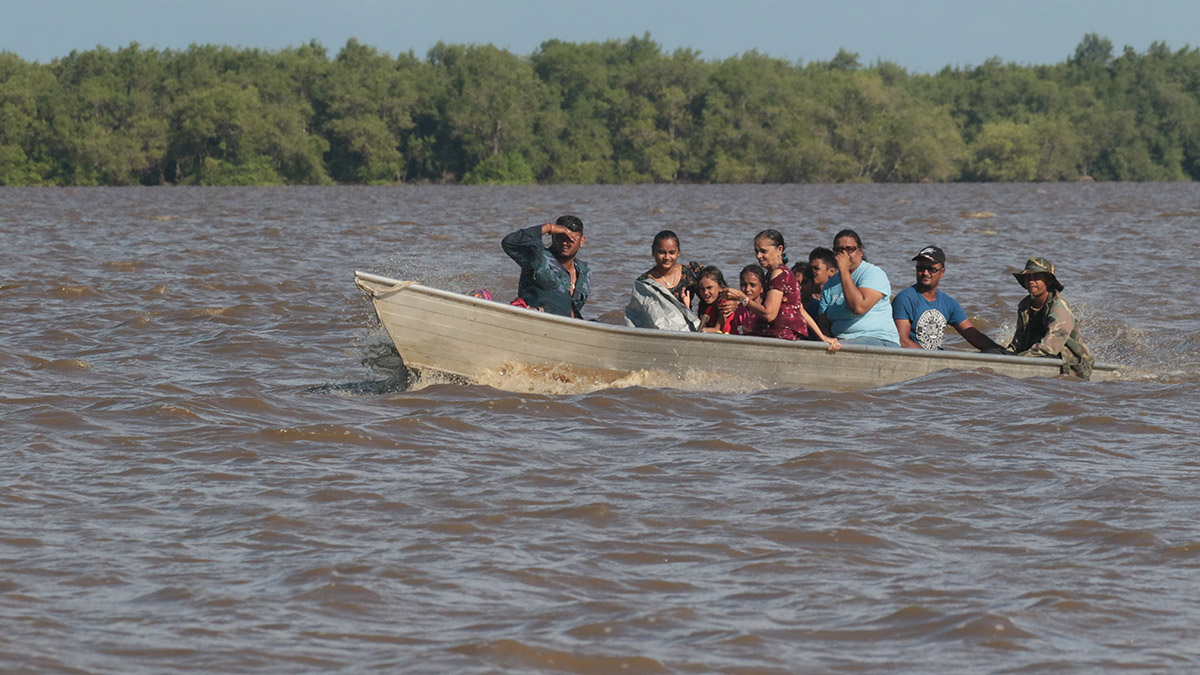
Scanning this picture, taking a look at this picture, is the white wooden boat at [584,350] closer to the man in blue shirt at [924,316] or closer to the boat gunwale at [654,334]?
the boat gunwale at [654,334]

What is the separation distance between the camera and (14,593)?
5.79 metres

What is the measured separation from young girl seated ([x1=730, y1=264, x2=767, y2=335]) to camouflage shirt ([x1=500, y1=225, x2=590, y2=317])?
3.47 feet

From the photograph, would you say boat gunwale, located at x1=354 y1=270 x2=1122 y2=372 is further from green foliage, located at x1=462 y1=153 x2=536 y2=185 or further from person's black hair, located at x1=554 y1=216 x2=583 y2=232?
green foliage, located at x1=462 y1=153 x2=536 y2=185

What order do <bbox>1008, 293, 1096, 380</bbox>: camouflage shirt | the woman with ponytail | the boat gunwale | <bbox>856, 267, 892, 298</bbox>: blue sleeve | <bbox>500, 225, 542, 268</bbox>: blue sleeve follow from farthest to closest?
1. <bbox>1008, 293, 1096, 380</bbox>: camouflage shirt
2. <bbox>856, 267, 892, 298</bbox>: blue sleeve
3. <bbox>500, 225, 542, 268</bbox>: blue sleeve
4. the woman with ponytail
5. the boat gunwale

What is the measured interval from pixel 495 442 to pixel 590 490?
1325 millimetres

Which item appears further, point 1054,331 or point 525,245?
point 1054,331

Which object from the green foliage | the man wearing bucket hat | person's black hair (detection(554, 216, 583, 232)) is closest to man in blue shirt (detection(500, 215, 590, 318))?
person's black hair (detection(554, 216, 583, 232))

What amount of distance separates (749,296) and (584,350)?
1156mm

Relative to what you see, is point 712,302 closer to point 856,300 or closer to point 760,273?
point 760,273

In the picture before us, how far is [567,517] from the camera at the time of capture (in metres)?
6.97

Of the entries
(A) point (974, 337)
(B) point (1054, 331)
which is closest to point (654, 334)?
(A) point (974, 337)

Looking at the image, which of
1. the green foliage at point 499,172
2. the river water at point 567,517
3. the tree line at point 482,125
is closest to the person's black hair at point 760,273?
the river water at point 567,517

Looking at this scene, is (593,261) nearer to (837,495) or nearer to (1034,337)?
(1034,337)

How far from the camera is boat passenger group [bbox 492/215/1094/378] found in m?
10.1
